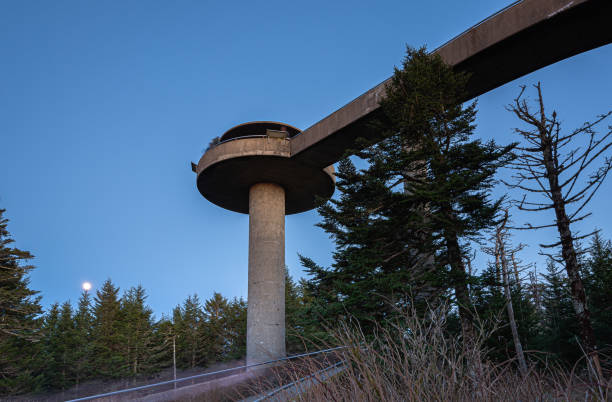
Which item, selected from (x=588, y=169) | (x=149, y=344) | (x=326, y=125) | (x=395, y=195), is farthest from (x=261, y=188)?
(x=149, y=344)

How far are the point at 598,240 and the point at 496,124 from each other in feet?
60.5

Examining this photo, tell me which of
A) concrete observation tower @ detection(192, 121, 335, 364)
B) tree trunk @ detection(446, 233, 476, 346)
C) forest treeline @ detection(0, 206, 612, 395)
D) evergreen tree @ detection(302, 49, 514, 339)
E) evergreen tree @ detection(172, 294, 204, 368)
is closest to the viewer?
tree trunk @ detection(446, 233, 476, 346)

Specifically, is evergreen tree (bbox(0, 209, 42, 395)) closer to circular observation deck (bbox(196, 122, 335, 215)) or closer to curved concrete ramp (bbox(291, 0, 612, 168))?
circular observation deck (bbox(196, 122, 335, 215))

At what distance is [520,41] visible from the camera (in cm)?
1223

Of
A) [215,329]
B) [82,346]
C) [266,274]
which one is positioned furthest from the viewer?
[215,329]

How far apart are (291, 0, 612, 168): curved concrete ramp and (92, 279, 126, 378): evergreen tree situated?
3702 cm

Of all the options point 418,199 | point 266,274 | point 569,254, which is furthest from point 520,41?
point 266,274

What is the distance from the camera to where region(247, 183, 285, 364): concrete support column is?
17.9 m

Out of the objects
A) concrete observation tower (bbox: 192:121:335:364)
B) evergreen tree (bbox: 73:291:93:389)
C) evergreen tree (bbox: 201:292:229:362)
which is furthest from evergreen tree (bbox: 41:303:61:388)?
concrete observation tower (bbox: 192:121:335:364)

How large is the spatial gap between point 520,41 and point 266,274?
1400 centimetres

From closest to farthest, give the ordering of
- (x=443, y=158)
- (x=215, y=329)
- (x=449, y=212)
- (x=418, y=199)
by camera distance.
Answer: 1. (x=449, y=212)
2. (x=443, y=158)
3. (x=418, y=199)
4. (x=215, y=329)

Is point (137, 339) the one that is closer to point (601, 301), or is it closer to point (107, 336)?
point (107, 336)

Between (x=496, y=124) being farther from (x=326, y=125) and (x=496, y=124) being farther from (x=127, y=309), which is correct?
(x=127, y=309)

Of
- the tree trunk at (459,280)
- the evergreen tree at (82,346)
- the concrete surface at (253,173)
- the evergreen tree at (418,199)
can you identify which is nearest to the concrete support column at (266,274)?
the concrete surface at (253,173)
